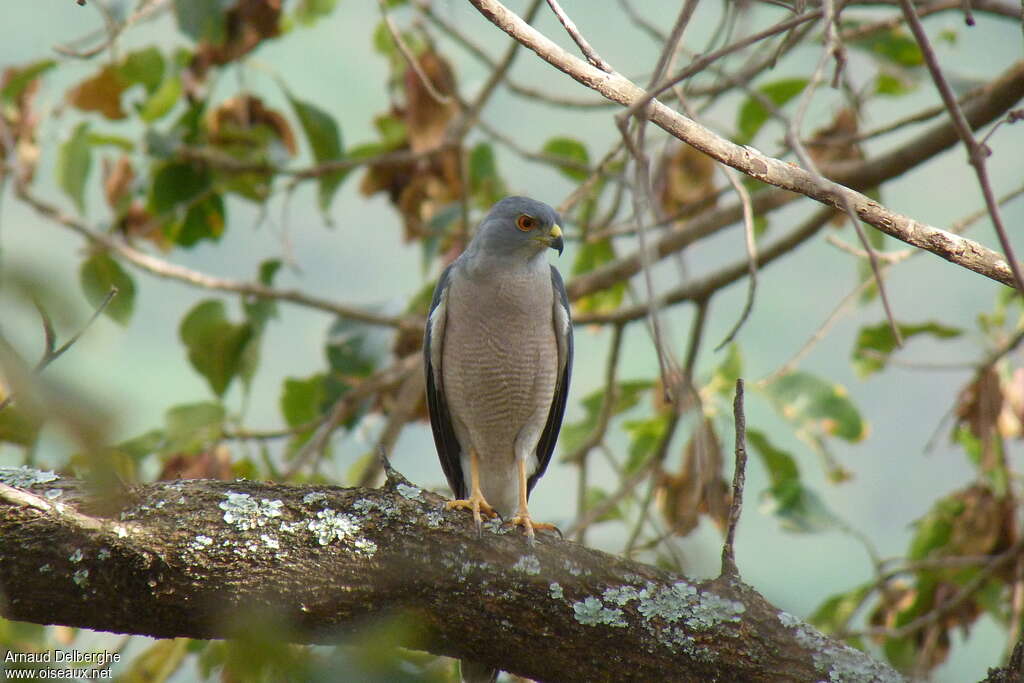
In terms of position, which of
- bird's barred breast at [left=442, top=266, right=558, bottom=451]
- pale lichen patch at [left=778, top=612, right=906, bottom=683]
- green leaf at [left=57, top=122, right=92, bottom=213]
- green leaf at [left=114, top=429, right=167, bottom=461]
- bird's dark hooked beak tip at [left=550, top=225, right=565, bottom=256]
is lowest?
pale lichen patch at [left=778, top=612, right=906, bottom=683]

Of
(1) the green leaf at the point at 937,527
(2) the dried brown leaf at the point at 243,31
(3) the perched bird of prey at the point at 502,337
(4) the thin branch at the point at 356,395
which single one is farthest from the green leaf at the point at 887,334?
(2) the dried brown leaf at the point at 243,31

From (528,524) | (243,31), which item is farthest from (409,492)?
(243,31)

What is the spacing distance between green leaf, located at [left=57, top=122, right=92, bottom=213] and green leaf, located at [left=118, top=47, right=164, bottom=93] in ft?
1.18

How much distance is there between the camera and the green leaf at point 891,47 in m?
4.44

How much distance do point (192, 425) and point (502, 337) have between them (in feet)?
4.74

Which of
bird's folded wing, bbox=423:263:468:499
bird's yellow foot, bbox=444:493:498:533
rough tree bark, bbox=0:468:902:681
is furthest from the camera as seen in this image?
bird's folded wing, bbox=423:263:468:499

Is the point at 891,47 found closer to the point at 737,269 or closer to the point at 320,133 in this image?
the point at 737,269

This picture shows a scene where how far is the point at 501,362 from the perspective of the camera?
3.89 meters

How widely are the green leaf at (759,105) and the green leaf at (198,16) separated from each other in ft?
7.74

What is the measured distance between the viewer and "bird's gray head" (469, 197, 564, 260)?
12.7ft

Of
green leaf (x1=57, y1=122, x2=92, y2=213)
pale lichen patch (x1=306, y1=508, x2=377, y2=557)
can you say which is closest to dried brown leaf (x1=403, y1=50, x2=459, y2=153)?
green leaf (x1=57, y1=122, x2=92, y2=213)

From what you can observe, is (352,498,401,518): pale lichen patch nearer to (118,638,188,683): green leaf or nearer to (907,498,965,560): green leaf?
(118,638,188,683): green leaf

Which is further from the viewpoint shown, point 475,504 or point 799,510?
point 799,510

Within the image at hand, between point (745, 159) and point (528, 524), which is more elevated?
point (745, 159)
